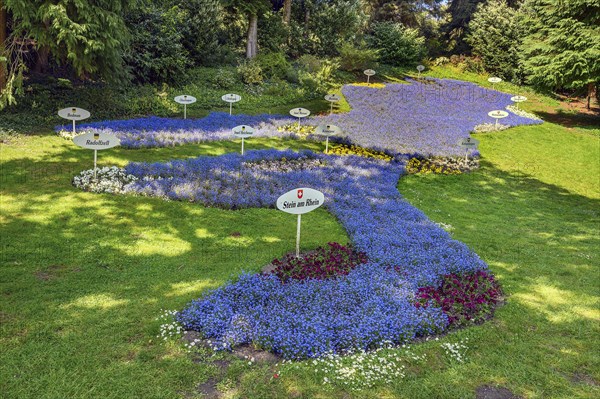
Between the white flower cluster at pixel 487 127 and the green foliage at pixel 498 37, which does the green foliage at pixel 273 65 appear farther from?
the green foliage at pixel 498 37

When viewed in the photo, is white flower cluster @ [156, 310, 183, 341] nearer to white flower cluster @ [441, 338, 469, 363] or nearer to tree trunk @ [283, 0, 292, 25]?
white flower cluster @ [441, 338, 469, 363]

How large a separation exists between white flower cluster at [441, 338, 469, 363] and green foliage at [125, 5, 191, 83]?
69.7ft

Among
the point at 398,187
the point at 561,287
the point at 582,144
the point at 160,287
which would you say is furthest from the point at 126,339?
the point at 582,144

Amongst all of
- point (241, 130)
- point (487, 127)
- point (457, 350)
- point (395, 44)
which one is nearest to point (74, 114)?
point (241, 130)

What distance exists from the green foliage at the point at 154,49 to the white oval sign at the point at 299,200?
57.6 feet

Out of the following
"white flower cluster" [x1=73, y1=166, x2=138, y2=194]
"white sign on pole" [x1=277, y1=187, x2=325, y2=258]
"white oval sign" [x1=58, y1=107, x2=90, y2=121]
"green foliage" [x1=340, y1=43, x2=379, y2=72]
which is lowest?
"white flower cluster" [x1=73, y1=166, x2=138, y2=194]

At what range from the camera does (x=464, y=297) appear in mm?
8180

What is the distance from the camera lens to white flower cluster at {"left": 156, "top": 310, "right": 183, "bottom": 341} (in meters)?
6.54

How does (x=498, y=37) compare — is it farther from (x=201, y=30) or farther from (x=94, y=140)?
(x=94, y=140)

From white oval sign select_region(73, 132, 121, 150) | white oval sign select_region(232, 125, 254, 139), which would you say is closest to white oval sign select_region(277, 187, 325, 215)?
white oval sign select_region(73, 132, 121, 150)

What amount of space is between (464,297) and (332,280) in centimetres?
236

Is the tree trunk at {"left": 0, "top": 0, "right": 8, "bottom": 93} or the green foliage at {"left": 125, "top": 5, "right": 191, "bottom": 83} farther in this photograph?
the green foliage at {"left": 125, "top": 5, "right": 191, "bottom": 83}

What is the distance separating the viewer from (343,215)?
12.0m

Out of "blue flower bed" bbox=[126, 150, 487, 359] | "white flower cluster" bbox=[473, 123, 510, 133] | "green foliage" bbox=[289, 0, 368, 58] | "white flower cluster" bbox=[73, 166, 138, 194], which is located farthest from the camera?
"green foliage" bbox=[289, 0, 368, 58]
